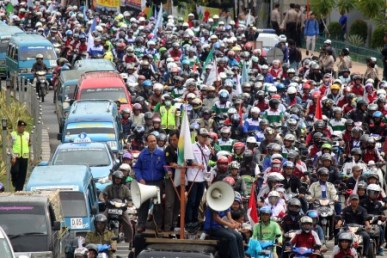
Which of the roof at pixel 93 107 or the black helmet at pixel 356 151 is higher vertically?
the black helmet at pixel 356 151

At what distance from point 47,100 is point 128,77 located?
6.14 metres

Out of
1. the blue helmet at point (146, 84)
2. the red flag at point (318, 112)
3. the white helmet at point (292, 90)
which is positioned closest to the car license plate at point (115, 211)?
the red flag at point (318, 112)

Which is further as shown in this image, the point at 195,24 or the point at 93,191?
the point at 195,24

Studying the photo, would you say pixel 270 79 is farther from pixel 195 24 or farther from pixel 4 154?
pixel 195 24

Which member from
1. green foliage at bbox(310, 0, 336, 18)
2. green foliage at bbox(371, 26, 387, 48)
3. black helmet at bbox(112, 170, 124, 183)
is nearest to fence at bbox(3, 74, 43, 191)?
black helmet at bbox(112, 170, 124, 183)

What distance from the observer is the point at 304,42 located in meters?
59.9

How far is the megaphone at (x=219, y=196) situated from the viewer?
2386 cm

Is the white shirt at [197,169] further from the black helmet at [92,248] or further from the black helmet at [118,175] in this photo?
the black helmet at [118,175]

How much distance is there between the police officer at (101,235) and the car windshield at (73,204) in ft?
5.84

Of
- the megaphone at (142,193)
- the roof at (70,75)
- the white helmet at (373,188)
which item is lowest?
the roof at (70,75)

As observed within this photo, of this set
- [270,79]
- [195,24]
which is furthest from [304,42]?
[270,79]

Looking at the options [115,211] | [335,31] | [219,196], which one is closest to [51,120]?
[335,31]

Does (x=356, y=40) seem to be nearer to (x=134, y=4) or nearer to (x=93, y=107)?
(x=134, y=4)

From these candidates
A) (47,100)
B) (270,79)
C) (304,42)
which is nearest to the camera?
(270,79)
